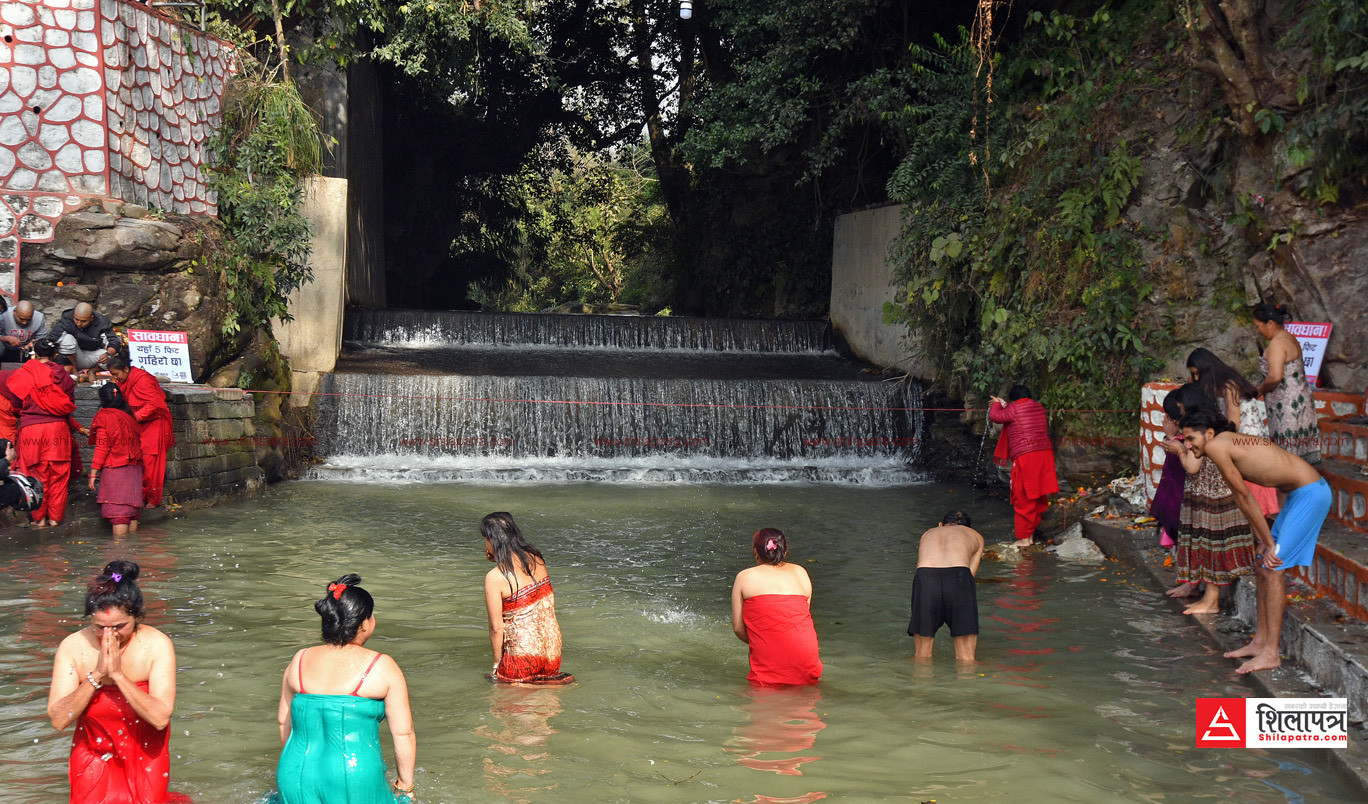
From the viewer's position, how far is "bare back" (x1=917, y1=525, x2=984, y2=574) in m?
6.24

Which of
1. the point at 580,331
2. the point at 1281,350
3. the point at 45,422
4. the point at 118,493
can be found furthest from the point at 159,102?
the point at 1281,350

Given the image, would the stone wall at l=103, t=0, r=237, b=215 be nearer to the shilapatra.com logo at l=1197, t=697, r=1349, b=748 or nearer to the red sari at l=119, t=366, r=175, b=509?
the red sari at l=119, t=366, r=175, b=509

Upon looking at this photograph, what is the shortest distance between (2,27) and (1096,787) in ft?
41.8

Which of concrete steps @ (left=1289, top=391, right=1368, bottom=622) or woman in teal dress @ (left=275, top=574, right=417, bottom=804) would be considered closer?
woman in teal dress @ (left=275, top=574, right=417, bottom=804)

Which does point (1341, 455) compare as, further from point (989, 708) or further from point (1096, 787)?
point (1096, 787)

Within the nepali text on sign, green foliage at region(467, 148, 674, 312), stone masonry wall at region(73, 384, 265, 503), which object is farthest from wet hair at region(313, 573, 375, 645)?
green foliage at region(467, 148, 674, 312)

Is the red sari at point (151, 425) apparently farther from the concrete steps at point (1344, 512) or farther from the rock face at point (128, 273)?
the concrete steps at point (1344, 512)

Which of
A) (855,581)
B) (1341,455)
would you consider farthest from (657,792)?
(1341,455)

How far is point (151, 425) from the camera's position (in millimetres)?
10148

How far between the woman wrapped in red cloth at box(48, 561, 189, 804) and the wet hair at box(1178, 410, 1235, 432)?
197 inches

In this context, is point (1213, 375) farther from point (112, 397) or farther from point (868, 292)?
point (868, 292)

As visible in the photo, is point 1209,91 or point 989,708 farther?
point 1209,91

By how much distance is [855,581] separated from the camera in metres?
8.73

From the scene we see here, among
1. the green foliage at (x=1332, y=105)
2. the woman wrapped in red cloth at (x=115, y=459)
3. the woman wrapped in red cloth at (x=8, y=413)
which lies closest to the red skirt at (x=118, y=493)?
the woman wrapped in red cloth at (x=115, y=459)
